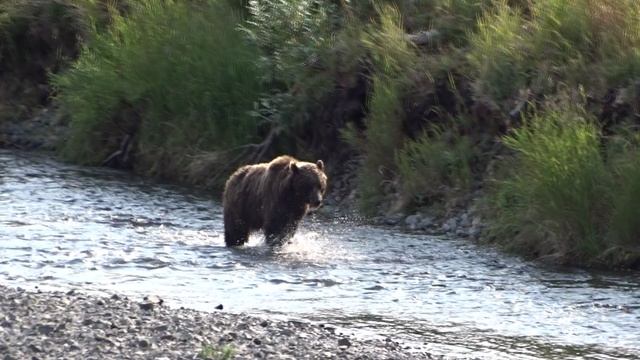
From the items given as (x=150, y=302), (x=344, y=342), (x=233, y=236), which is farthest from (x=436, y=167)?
(x=344, y=342)

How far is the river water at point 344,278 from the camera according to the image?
9047 millimetres

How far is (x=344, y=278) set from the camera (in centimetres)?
1066

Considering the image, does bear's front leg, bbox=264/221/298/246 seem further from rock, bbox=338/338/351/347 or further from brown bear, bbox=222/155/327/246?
rock, bbox=338/338/351/347

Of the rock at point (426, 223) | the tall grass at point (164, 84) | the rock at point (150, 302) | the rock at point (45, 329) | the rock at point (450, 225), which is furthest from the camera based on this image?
the tall grass at point (164, 84)

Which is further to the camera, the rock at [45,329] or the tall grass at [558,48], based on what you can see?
the tall grass at [558,48]

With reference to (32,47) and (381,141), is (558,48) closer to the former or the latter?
(381,141)

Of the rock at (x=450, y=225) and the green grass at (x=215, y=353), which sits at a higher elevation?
the rock at (x=450, y=225)

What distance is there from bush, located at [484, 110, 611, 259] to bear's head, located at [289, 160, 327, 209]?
Result: 5.00 ft

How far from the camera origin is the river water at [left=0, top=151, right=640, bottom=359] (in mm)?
9047


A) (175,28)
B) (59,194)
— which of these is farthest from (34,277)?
(175,28)

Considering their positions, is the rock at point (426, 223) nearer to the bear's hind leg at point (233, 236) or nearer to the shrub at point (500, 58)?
the shrub at point (500, 58)

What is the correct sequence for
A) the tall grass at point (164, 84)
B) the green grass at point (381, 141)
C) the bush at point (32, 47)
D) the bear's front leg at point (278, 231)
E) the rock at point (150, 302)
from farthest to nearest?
1. the bush at point (32, 47)
2. the tall grass at point (164, 84)
3. the green grass at point (381, 141)
4. the bear's front leg at point (278, 231)
5. the rock at point (150, 302)

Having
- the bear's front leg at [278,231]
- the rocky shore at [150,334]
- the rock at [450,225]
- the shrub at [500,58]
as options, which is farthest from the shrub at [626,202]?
the rocky shore at [150,334]

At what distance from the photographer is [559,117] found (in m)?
12.0
